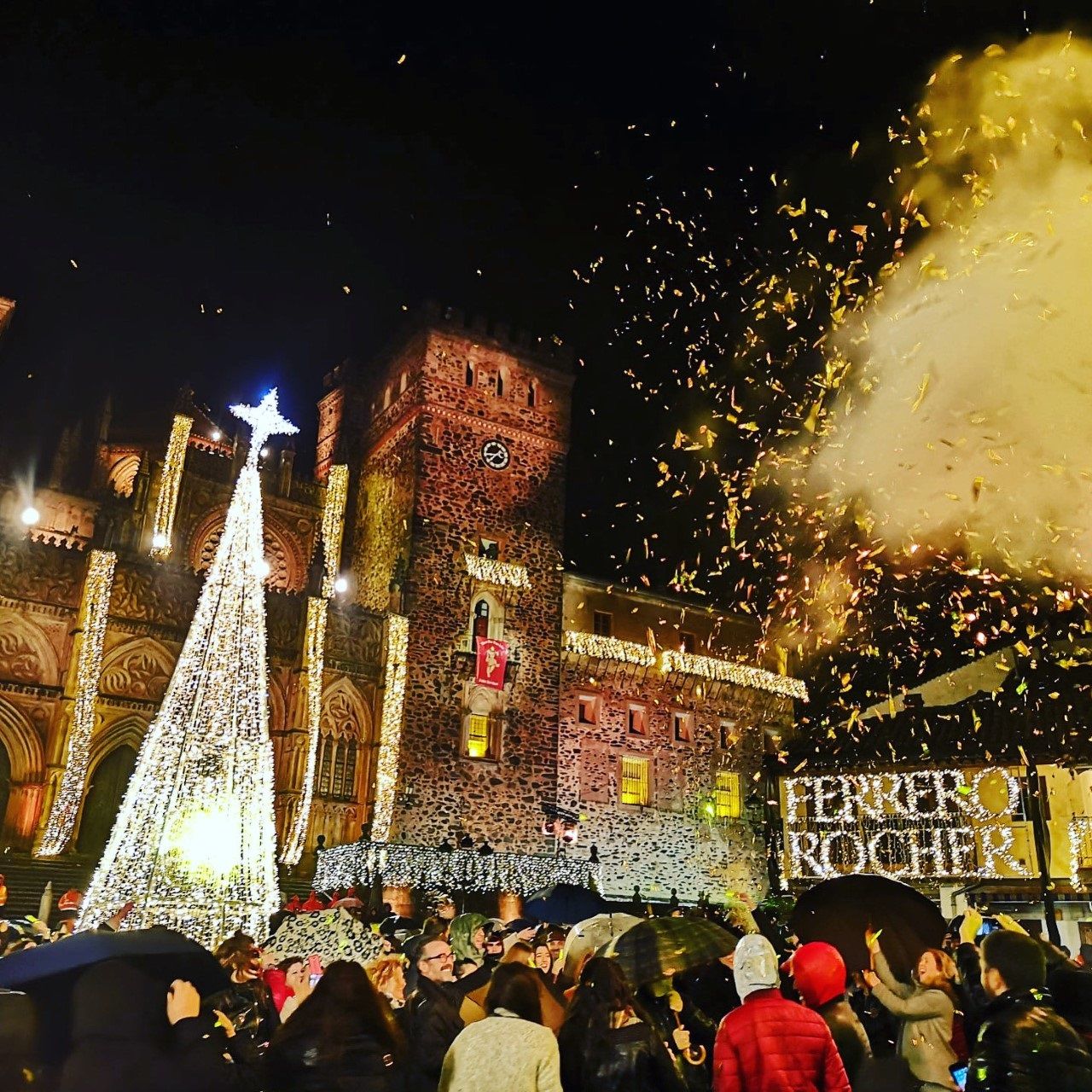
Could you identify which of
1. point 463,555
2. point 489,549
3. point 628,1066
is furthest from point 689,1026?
point 489,549

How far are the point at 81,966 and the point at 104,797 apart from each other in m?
24.7

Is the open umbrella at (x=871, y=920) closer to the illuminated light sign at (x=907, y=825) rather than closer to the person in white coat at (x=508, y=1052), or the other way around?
the person in white coat at (x=508, y=1052)

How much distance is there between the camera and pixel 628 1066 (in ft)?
15.1

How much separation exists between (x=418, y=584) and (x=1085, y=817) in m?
19.9

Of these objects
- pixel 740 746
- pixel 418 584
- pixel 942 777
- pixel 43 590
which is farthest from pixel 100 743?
pixel 942 777

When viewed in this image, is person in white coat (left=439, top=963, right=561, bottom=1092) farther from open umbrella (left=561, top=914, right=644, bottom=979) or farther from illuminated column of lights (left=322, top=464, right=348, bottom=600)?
illuminated column of lights (left=322, top=464, right=348, bottom=600)

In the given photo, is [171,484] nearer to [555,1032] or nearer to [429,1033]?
[429,1033]

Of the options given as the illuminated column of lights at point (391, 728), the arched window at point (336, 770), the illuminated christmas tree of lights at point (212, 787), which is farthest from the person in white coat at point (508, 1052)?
the arched window at point (336, 770)

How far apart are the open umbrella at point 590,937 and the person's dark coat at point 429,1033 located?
1717mm

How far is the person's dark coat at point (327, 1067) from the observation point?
3994 mm

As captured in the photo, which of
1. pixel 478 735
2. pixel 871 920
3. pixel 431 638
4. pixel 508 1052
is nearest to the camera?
pixel 508 1052

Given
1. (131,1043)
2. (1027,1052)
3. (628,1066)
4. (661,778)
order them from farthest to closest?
(661,778), (628,1066), (1027,1052), (131,1043)

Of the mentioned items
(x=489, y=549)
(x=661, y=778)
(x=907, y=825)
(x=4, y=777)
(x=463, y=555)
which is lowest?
(x=4, y=777)

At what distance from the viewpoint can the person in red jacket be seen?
4414mm
